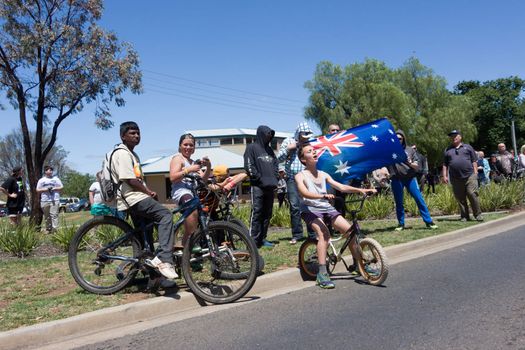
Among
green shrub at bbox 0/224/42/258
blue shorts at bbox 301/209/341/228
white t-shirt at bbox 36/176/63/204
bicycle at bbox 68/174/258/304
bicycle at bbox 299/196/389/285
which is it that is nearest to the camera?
bicycle at bbox 68/174/258/304

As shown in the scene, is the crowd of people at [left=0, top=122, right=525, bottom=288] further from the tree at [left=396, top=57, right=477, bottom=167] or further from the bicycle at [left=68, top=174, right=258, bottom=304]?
the tree at [left=396, top=57, right=477, bottom=167]

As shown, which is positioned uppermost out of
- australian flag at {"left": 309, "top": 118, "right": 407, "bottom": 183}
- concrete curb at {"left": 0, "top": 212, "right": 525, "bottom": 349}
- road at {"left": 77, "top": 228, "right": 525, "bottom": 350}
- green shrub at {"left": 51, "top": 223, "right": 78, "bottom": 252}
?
australian flag at {"left": 309, "top": 118, "right": 407, "bottom": 183}

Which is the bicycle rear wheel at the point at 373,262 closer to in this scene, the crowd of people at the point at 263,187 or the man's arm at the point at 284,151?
the crowd of people at the point at 263,187

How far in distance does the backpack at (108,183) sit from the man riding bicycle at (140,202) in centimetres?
5

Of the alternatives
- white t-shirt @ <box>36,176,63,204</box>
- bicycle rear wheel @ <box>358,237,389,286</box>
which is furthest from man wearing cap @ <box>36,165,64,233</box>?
bicycle rear wheel @ <box>358,237,389,286</box>

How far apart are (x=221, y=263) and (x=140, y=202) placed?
1.07 metres

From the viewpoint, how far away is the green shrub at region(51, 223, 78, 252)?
9.00 metres

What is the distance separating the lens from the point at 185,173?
543 cm

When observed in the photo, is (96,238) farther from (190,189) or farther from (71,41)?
(71,41)

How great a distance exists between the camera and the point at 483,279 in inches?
225

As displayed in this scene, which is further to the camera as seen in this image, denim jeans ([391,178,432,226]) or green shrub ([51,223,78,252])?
denim jeans ([391,178,432,226])

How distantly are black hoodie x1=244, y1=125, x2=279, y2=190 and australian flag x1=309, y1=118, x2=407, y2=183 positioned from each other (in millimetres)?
1047

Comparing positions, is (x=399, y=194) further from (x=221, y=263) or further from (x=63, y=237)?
(x=63, y=237)

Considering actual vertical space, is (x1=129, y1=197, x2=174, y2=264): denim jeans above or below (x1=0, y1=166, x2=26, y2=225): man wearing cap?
below
